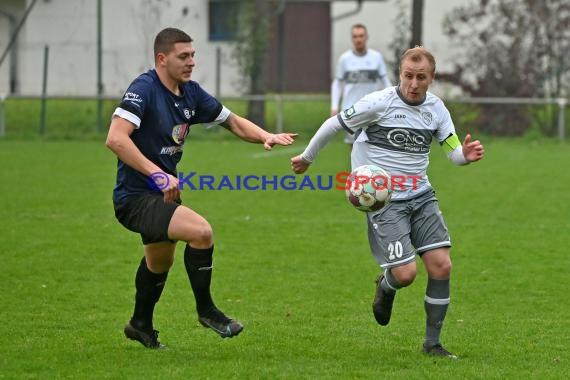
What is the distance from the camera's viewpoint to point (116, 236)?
11328 millimetres

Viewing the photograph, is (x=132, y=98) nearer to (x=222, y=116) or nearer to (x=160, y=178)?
(x=160, y=178)

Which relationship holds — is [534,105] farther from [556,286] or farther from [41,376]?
[41,376]

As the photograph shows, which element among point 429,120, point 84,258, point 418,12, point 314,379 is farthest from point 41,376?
point 418,12

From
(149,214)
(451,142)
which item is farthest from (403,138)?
(149,214)

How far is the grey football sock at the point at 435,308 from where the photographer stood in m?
6.48

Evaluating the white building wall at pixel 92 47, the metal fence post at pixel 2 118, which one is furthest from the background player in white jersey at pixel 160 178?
the white building wall at pixel 92 47

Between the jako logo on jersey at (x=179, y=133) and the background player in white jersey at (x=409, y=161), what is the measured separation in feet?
2.18

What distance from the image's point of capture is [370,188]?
6.43 m

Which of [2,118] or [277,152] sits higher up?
[2,118]

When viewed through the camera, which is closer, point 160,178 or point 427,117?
point 160,178

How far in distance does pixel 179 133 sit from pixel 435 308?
1717 mm

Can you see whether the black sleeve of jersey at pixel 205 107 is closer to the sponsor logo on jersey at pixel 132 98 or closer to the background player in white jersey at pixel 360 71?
the sponsor logo on jersey at pixel 132 98

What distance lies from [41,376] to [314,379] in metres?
1.35

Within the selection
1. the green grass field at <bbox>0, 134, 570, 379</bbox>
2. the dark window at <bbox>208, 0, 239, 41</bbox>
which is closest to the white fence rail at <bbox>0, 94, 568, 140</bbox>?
the dark window at <bbox>208, 0, 239, 41</bbox>
